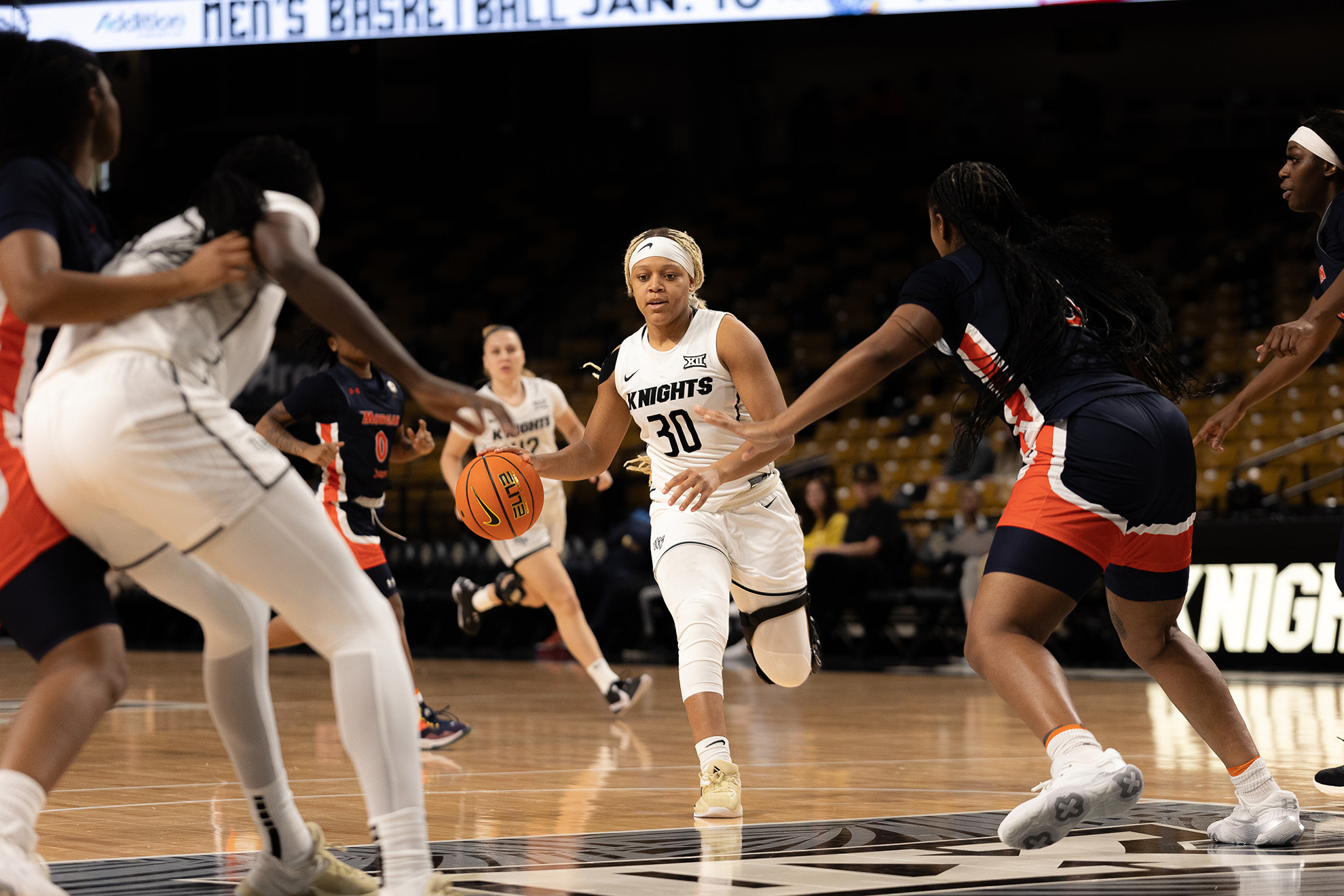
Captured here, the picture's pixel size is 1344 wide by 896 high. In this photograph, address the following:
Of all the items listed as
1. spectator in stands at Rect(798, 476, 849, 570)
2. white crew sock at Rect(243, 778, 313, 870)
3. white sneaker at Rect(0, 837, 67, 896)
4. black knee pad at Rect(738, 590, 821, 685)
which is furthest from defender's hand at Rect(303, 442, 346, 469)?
spectator in stands at Rect(798, 476, 849, 570)

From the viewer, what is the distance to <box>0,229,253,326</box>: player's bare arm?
9.43ft

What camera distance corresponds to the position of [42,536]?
304 cm

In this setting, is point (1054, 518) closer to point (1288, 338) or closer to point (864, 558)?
point (1288, 338)

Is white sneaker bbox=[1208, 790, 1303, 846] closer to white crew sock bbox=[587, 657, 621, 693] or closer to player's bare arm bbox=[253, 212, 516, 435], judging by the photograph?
player's bare arm bbox=[253, 212, 516, 435]

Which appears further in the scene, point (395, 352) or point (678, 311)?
point (678, 311)

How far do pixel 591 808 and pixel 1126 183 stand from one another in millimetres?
16068

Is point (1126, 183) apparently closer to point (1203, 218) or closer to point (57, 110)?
point (1203, 218)

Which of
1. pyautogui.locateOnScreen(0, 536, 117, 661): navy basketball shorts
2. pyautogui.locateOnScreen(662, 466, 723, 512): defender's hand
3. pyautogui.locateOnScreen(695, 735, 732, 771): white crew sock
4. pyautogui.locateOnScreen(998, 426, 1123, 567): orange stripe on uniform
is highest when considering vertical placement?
pyautogui.locateOnScreen(662, 466, 723, 512): defender's hand

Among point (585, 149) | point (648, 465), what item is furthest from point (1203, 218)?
point (648, 465)

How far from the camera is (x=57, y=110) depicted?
317cm

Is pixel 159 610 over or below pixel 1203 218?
below

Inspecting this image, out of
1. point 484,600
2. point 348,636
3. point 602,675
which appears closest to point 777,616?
point 348,636

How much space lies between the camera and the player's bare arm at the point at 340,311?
2824 millimetres

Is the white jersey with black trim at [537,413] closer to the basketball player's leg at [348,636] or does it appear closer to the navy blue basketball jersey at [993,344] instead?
the navy blue basketball jersey at [993,344]
